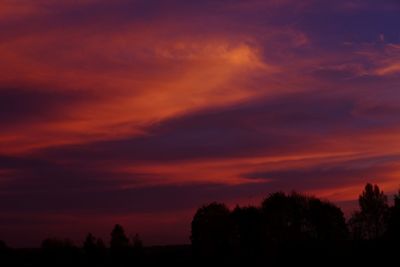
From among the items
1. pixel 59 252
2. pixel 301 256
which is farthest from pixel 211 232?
pixel 59 252

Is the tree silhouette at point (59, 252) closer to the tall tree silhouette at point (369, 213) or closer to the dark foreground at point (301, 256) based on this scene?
the dark foreground at point (301, 256)

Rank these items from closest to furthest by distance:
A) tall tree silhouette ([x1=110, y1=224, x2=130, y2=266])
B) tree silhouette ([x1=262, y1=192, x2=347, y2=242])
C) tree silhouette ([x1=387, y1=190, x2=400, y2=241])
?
1. tree silhouette ([x1=387, y1=190, x2=400, y2=241])
2. tree silhouette ([x1=262, y1=192, x2=347, y2=242])
3. tall tree silhouette ([x1=110, y1=224, x2=130, y2=266])

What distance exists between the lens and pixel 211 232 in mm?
129125

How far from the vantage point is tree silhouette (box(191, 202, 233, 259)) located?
12300 cm

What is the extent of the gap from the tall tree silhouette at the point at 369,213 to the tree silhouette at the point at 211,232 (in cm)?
2322

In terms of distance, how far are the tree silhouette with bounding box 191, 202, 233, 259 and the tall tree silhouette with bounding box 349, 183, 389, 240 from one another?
2322 cm

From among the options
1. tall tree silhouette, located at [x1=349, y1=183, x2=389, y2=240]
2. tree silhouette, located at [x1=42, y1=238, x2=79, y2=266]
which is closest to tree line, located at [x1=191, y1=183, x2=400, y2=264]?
tall tree silhouette, located at [x1=349, y1=183, x2=389, y2=240]

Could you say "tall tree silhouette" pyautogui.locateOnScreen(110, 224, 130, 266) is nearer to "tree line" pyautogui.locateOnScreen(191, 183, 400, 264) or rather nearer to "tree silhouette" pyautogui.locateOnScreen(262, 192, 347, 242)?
"tree line" pyautogui.locateOnScreen(191, 183, 400, 264)

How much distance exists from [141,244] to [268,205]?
95.8ft

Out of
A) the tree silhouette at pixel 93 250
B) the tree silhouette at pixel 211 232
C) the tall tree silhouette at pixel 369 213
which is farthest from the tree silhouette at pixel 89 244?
the tall tree silhouette at pixel 369 213

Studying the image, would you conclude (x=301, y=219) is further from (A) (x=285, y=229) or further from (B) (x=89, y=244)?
(B) (x=89, y=244)

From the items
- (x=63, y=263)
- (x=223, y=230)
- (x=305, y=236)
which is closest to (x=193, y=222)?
(x=223, y=230)

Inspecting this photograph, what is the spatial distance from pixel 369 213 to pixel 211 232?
2930 cm

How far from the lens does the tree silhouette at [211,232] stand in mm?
123000
